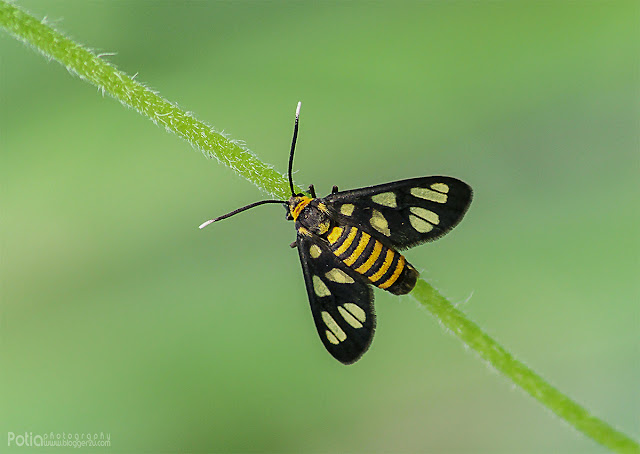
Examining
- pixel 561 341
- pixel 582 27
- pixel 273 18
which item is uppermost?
pixel 273 18

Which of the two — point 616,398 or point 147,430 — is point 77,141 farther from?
point 616,398

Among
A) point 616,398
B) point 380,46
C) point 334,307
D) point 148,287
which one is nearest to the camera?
point 334,307

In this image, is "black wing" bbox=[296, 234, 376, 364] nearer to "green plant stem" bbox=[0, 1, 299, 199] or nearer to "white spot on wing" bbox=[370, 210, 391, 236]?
"white spot on wing" bbox=[370, 210, 391, 236]

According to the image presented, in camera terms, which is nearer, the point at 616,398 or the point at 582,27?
the point at 616,398

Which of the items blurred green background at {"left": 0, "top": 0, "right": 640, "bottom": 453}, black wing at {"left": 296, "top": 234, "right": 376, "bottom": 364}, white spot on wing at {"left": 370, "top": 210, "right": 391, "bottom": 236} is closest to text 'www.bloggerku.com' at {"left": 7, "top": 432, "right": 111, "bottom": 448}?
blurred green background at {"left": 0, "top": 0, "right": 640, "bottom": 453}

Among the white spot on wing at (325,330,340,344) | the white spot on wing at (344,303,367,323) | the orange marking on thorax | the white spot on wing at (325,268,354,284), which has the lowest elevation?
the white spot on wing at (325,330,340,344)

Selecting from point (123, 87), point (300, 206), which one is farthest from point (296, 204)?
point (123, 87)

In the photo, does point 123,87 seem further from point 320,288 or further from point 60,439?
point 60,439

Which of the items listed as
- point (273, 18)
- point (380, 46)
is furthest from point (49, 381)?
point (380, 46)
